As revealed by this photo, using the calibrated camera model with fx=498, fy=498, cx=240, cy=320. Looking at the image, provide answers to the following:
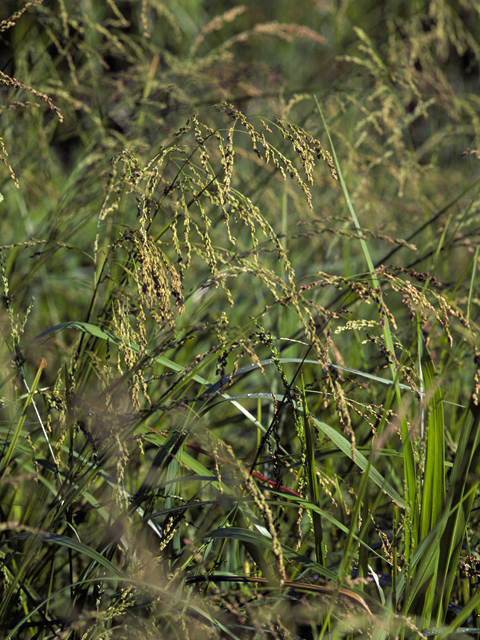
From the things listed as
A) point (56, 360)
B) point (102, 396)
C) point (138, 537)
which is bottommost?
point (138, 537)

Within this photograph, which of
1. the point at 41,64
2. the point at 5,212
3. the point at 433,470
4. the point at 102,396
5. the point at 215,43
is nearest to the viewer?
the point at 433,470

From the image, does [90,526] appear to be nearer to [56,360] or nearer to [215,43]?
[56,360]

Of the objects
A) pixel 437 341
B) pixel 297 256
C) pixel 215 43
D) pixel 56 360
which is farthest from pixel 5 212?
pixel 215 43

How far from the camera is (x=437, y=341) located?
1.54m

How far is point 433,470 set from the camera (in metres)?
0.75

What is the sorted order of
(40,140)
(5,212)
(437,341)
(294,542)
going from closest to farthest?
(294,542)
(437,341)
(40,140)
(5,212)

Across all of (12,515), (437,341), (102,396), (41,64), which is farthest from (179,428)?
(41,64)

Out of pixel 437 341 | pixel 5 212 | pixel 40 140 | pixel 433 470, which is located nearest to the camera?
pixel 433 470

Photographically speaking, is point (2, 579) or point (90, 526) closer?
point (2, 579)

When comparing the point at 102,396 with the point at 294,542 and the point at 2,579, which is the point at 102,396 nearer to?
the point at 2,579

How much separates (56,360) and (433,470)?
4.49 feet

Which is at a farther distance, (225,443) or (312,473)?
(225,443)

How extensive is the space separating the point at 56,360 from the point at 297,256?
1234 millimetres

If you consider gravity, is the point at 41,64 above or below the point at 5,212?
above
